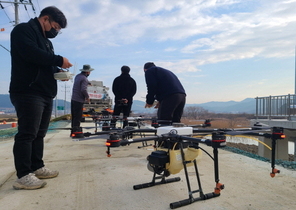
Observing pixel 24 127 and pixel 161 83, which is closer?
pixel 24 127

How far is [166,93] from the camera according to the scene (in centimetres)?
364

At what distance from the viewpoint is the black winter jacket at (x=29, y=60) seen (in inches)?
102

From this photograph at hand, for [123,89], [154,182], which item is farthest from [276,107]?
[154,182]

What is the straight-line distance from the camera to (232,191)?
2.57 m

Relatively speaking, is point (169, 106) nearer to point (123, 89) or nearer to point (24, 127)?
point (24, 127)

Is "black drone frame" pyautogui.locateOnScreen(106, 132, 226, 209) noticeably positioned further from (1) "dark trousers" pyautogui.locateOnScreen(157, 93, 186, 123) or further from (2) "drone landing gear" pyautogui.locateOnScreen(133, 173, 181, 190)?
(1) "dark trousers" pyautogui.locateOnScreen(157, 93, 186, 123)

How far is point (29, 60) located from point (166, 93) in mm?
1923

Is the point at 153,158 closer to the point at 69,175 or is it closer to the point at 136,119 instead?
the point at 69,175

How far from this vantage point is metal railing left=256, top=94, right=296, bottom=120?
9677 millimetres

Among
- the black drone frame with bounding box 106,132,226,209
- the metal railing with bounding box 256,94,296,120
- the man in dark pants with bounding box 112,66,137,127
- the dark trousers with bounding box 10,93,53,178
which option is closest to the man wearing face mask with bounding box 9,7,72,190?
the dark trousers with bounding box 10,93,53,178

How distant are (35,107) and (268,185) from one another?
2845 millimetres

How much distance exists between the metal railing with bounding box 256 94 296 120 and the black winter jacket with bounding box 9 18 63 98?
9.67 m

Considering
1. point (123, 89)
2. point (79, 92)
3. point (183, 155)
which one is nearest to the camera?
point (183, 155)

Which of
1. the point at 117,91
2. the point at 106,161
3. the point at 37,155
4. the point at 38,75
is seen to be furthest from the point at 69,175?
the point at 117,91
